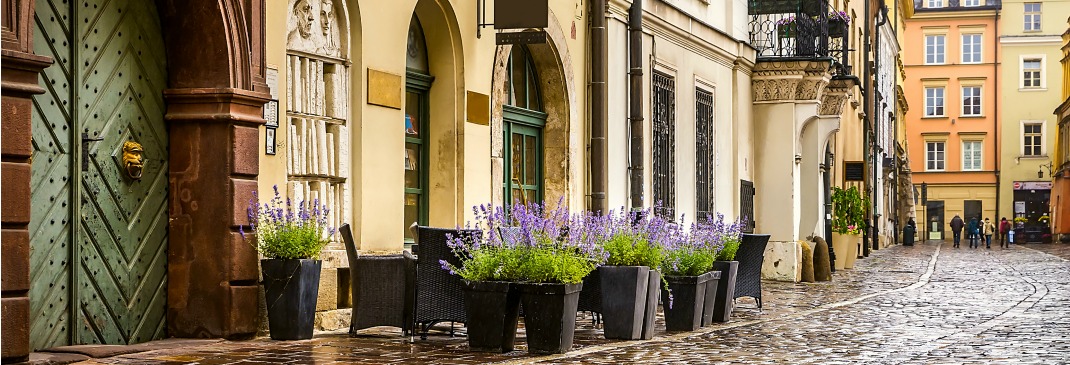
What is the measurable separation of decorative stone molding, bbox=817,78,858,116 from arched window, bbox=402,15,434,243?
48.6 ft

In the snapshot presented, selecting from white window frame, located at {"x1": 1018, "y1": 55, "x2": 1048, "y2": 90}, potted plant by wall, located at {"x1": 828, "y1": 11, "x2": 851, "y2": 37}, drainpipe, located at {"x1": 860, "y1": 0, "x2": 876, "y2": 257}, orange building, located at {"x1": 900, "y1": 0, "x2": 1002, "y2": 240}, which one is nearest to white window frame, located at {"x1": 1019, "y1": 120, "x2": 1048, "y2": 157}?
orange building, located at {"x1": 900, "y1": 0, "x2": 1002, "y2": 240}

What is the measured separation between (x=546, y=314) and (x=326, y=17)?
11.1 ft

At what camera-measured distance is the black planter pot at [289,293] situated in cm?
1021

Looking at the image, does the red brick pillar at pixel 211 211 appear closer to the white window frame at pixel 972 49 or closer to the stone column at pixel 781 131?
the stone column at pixel 781 131

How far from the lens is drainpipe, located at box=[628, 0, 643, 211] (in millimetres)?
17938

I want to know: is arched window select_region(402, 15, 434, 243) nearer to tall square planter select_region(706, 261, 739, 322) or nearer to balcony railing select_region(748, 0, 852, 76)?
tall square planter select_region(706, 261, 739, 322)

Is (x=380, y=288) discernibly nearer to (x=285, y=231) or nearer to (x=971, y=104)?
(x=285, y=231)

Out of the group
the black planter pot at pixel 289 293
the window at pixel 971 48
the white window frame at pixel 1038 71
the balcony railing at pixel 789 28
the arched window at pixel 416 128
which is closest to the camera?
the black planter pot at pixel 289 293

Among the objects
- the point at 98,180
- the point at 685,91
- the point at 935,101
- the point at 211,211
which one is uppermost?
the point at 935,101

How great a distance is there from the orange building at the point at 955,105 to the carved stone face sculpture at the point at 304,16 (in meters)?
69.2

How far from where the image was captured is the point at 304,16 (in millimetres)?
11422

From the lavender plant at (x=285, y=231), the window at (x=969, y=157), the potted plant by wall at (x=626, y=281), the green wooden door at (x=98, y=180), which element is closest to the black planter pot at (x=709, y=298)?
the potted plant by wall at (x=626, y=281)

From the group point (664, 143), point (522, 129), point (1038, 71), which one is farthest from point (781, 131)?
point (1038, 71)

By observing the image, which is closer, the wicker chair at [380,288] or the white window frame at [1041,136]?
the wicker chair at [380,288]
